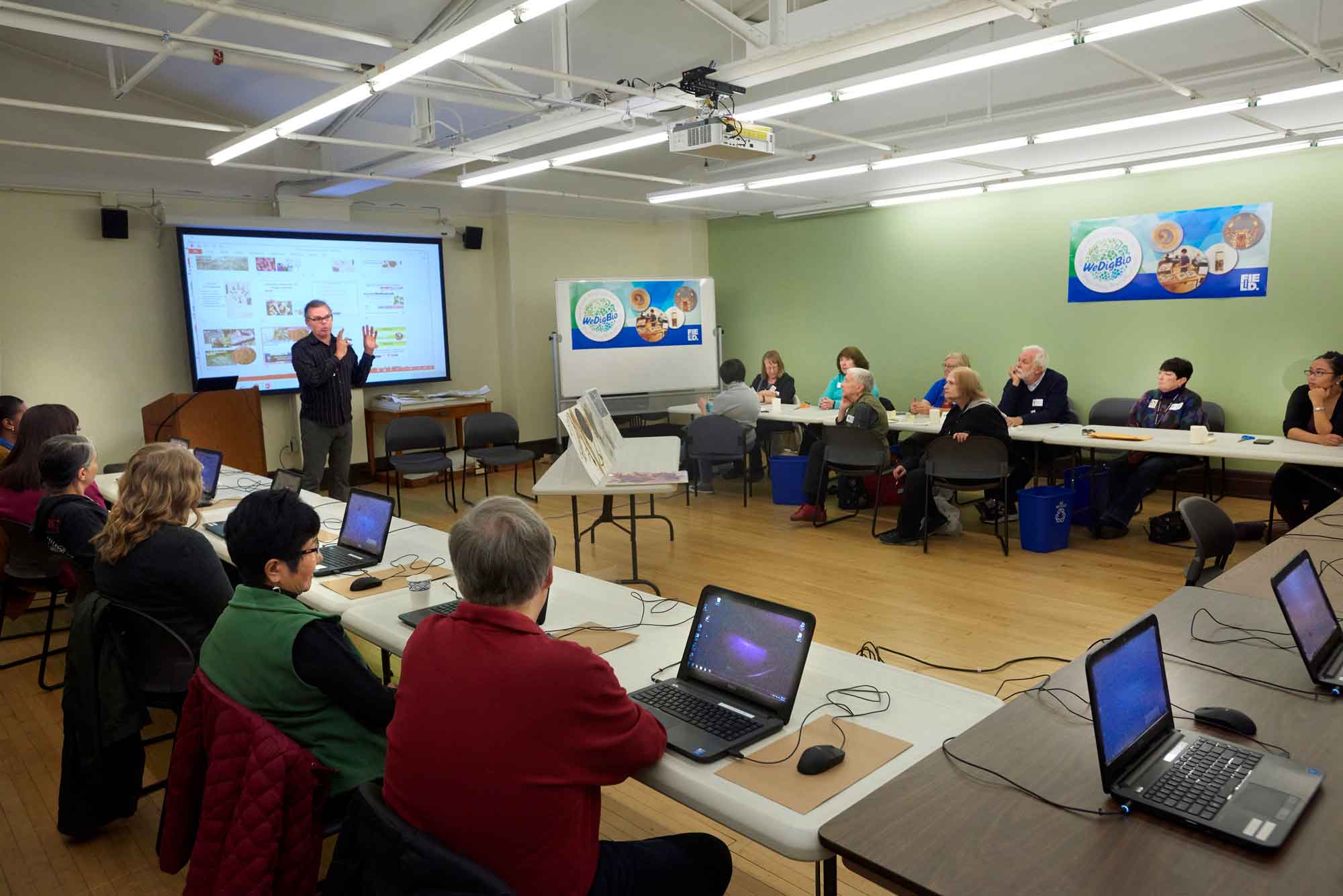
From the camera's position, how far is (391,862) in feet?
4.55

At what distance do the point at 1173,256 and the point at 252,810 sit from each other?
7.78 m

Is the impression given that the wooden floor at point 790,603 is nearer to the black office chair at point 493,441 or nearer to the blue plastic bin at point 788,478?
the blue plastic bin at point 788,478

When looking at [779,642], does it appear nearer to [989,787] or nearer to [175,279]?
[989,787]

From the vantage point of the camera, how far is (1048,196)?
25.8 ft

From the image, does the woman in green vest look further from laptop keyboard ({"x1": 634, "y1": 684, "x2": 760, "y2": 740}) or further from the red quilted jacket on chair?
laptop keyboard ({"x1": 634, "y1": 684, "x2": 760, "y2": 740})

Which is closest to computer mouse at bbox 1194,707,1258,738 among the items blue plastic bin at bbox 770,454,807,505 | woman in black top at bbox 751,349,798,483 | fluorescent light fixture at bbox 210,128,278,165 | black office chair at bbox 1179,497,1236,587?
black office chair at bbox 1179,497,1236,587

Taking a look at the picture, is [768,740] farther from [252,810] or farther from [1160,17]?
[1160,17]

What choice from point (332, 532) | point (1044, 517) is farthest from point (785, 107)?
point (332, 532)

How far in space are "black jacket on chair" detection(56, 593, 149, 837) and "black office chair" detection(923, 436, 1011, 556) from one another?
4573 millimetres

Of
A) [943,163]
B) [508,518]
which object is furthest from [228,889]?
[943,163]

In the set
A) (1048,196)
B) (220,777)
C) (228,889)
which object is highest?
(1048,196)

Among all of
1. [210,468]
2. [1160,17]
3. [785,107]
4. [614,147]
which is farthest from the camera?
[614,147]

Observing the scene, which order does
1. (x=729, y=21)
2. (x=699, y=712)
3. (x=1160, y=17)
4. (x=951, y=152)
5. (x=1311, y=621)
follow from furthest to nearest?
(x=951, y=152)
(x=729, y=21)
(x=1160, y=17)
(x=1311, y=621)
(x=699, y=712)

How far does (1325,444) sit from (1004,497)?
1866 millimetres
